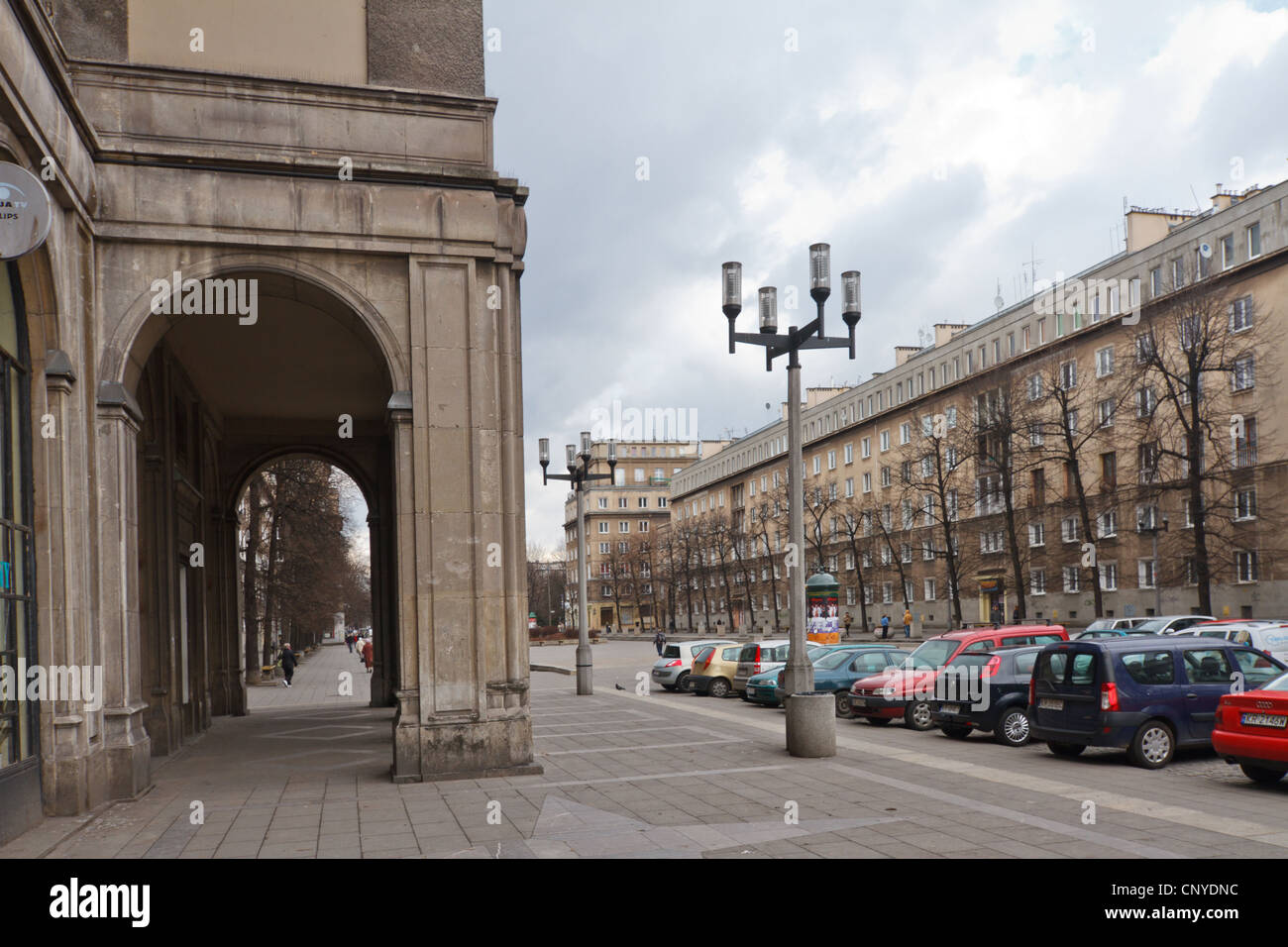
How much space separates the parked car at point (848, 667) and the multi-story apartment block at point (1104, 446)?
1694cm

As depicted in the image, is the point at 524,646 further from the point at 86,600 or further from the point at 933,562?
the point at 933,562

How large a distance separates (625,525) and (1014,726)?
127 meters

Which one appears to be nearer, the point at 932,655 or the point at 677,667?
the point at 932,655

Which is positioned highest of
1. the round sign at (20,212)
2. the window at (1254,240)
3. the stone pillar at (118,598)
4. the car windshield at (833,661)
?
the window at (1254,240)

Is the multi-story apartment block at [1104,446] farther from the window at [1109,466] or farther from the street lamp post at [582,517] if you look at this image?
the street lamp post at [582,517]

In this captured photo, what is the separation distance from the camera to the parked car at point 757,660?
88.0 feet

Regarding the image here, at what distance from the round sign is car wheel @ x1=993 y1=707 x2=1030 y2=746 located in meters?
14.0

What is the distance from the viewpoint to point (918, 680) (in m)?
19.5

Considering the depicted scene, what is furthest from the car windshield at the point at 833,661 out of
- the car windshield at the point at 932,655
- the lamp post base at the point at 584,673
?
the lamp post base at the point at 584,673

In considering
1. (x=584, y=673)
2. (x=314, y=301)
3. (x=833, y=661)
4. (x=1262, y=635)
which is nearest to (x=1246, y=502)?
(x=1262, y=635)

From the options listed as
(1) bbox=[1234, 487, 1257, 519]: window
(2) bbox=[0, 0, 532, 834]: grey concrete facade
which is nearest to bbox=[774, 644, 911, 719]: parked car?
(2) bbox=[0, 0, 532, 834]: grey concrete facade

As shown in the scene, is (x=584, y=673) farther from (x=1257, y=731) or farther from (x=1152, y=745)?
(x=1257, y=731)

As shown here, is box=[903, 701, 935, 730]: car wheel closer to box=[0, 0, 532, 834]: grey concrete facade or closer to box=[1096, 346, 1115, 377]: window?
box=[0, 0, 532, 834]: grey concrete facade

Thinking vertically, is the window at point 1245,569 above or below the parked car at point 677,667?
above
